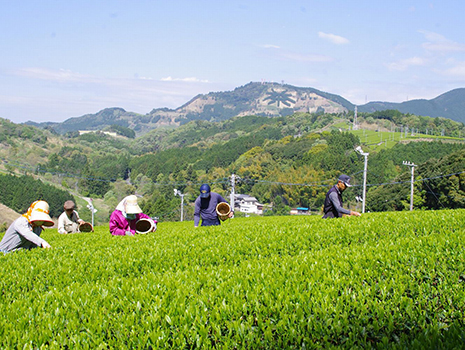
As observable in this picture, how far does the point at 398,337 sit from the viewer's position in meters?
3.73

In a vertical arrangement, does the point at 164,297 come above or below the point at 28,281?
above

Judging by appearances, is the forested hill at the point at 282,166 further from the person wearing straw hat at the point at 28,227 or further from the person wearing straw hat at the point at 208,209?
the person wearing straw hat at the point at 28,227

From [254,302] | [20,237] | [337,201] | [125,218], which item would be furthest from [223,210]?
[254,302]

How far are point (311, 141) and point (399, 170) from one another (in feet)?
94.6

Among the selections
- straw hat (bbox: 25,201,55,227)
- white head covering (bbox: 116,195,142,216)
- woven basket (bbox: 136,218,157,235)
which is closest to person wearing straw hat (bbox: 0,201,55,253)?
straw hat (bbox: 25,201,55,227)

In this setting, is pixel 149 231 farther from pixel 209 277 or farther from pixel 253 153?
pixel 253 153

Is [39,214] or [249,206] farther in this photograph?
[249,206]

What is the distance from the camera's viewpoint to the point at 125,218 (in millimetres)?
8805

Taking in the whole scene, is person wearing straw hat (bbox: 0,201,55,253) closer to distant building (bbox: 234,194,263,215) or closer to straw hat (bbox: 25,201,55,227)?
straw hat (bbox: 25,201,55,227)

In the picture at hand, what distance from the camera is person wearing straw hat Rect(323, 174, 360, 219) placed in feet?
29.2

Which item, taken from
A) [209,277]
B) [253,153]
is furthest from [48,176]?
[209,277]

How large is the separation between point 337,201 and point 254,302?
5.47 metres

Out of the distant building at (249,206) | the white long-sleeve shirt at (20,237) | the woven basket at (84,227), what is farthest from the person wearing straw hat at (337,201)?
the distant building at (249,206)

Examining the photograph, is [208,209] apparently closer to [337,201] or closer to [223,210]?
[223,210]
